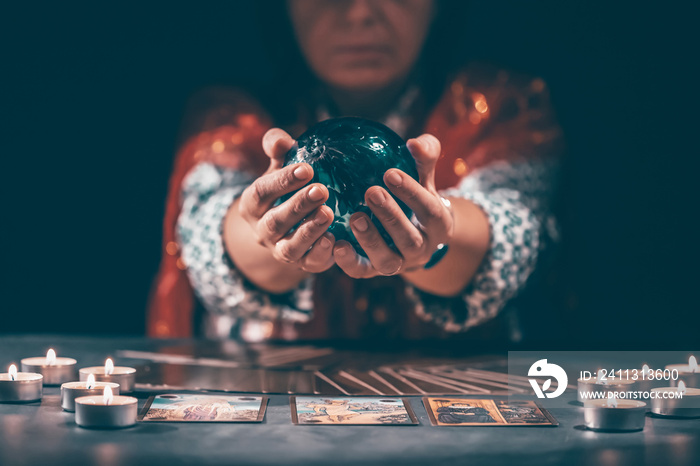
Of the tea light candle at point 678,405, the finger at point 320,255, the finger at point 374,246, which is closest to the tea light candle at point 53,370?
the finger at point 320,255

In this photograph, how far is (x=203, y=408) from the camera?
51.2 inches

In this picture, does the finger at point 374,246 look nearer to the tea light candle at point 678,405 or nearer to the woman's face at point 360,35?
the tea light candle at point 678,405

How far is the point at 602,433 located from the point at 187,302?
5.85ft

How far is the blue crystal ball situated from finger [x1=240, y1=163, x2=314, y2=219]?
0.03m

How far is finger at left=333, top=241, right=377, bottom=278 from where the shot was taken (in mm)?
1535

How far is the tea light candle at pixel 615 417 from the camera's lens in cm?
119

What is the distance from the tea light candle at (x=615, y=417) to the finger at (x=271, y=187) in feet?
1.88

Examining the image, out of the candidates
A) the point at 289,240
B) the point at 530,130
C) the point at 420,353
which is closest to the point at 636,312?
the point at 530,130

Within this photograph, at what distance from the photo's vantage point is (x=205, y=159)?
2.54m

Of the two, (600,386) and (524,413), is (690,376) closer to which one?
(600,386)

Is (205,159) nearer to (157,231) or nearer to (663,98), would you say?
(157,231)

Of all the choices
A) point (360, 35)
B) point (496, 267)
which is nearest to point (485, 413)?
point (496, 267)

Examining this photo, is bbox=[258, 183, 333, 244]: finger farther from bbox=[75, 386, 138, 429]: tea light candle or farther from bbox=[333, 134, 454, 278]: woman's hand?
bbox=[75, 386, 138, 429]: tea light candle

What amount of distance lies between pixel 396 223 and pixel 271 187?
22 centimetres
